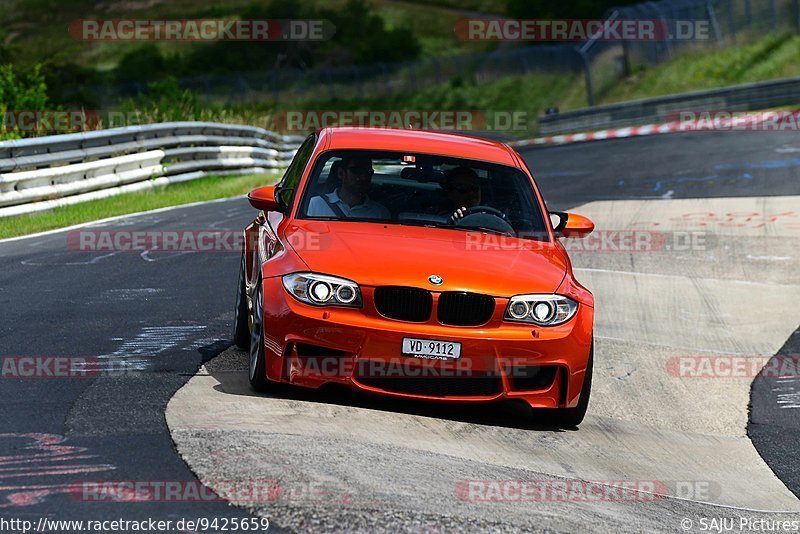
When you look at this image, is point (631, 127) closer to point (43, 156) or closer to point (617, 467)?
point (43, 156)

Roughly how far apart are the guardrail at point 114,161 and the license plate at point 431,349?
36.3 feet

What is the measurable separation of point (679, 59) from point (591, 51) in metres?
4.82

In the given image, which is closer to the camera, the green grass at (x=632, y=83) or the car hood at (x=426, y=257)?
the car hood at (x=426, y=257)

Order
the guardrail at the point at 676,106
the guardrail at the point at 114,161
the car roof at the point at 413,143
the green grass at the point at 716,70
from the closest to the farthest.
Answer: the car roof at the point at 413,143 → the guardrail at the point at 114,161 → the guardrail at the point at 676,106 → the green grass at the point at 716,70

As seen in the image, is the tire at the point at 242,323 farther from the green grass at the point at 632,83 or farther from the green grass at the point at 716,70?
the green grass at the point at 632,83

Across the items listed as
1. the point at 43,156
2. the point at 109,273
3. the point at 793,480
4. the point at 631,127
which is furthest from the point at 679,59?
the point at 793,480

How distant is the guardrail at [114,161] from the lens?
58.2 ft

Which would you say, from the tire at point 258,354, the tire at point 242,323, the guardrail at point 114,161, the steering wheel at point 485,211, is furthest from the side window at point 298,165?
the guardrail at point 114,161

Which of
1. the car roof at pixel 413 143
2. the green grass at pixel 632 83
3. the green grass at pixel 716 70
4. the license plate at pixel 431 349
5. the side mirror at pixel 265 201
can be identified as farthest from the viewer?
the green grass at pixel 632 83

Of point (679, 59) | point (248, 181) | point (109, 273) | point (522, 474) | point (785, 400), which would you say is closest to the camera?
point (522, 474)

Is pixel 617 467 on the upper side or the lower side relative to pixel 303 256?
lower

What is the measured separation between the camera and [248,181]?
2639 cm

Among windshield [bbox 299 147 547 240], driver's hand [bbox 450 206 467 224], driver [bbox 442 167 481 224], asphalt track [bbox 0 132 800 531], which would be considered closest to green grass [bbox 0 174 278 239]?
asphalt track [bbox 0 132 800 531]

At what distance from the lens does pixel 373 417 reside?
23.4 ft
